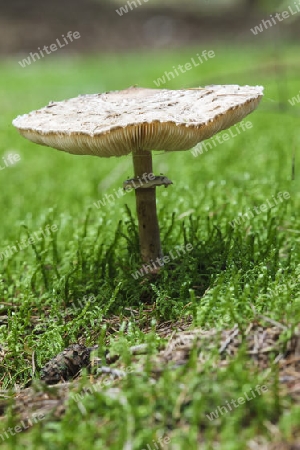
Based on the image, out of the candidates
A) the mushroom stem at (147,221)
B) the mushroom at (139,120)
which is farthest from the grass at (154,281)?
the mushroom at (139,120)

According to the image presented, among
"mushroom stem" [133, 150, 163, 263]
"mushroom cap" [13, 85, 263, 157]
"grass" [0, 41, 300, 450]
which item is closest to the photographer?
"grass" [0, 41, 300, 450]

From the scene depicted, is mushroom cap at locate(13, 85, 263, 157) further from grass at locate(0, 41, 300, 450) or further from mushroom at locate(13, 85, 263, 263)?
grass at locate(0, 41, 300, 450)

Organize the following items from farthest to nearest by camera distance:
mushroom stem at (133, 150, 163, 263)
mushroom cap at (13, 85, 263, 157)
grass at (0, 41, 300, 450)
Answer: mushroom stem at (133, 150, 163, 263)
mushroom cap at (13, 85, 263, 157)
grass at (0, 41, 300, 450)

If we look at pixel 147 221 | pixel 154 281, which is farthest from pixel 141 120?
pixel 154 281

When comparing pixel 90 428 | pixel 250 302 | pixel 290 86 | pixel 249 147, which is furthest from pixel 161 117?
pixel 290 86

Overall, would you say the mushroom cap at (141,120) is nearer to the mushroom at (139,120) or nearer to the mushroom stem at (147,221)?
the mushroom at (139,120)

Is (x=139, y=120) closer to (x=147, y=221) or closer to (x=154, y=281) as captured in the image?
(x=147, y=221)

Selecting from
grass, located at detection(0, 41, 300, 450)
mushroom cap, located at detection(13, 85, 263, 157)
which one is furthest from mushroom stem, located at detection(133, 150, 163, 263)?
mushroom cap, located at detection(13, 85, 263, 157)

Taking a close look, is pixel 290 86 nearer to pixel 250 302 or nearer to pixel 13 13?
pixel 250 302
